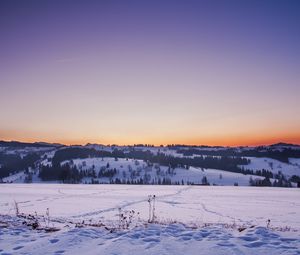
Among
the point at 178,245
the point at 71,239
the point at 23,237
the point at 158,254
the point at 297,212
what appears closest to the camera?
the point at 158,254

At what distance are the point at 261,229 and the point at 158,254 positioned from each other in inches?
181

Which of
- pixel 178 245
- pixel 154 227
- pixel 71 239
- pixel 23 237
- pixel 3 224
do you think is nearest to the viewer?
pixel 178 245

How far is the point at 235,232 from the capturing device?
12.5 metres

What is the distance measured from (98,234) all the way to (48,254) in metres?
2.60

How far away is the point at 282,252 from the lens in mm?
9742

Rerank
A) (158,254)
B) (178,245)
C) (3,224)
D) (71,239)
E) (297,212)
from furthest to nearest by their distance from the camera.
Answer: (297,212) → (3,224) → (71,239) → (178,245) → (158,254)

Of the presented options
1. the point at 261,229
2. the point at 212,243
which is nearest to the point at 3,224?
the point at 212,243

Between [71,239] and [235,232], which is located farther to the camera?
[235,232]

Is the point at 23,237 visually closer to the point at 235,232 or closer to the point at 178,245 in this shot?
the point at 178,245

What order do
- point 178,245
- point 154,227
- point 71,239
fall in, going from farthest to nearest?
point 154,227 < point 71,239 < point 178,245

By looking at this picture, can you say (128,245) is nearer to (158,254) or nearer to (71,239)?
(158,254)

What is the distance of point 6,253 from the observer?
10039 millimetres

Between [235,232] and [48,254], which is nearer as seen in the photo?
[48,254]

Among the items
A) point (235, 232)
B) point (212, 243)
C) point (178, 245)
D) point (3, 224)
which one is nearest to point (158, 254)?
point (178, 245)
